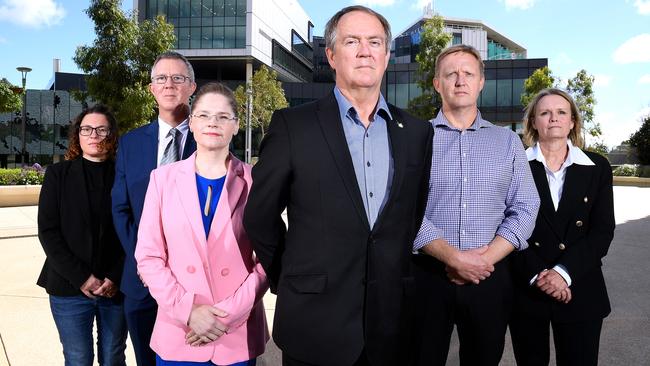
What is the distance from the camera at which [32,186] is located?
1703cm

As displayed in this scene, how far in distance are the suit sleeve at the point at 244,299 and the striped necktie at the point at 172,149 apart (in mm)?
957

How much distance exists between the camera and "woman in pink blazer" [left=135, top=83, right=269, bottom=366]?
7.63 feet

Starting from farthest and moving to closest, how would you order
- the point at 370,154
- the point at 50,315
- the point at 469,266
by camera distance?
the point at 50,315 < the point at 469,266 < the point at 370,154

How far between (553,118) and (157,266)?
248 cm

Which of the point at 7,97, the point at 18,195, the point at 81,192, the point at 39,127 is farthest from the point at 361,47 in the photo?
the point at 39,127

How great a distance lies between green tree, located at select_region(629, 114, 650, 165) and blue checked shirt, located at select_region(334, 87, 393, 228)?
157 ft

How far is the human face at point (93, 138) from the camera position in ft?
10.1

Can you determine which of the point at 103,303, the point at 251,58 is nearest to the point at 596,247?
the point at 103,303

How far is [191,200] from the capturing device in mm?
2393

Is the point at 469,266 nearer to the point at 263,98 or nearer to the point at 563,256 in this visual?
the point at 563,256

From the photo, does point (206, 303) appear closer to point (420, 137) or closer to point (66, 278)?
point (66, 278)

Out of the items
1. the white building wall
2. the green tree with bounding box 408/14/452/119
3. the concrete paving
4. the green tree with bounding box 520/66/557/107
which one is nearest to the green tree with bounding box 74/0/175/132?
the concrete paving

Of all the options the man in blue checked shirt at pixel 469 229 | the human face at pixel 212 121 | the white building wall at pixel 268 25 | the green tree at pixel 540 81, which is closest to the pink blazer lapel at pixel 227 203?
the human face at pixel 212 121

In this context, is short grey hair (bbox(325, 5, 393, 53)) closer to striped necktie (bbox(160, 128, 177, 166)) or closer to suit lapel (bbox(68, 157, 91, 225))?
striped necktie (bbox(160, 128, 177, 166))
